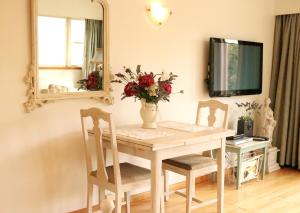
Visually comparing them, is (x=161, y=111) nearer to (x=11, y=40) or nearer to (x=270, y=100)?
(x=11, y=40)

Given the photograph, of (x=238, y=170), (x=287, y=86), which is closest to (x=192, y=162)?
(x=238, y=170)

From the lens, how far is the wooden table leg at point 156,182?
2.39 m

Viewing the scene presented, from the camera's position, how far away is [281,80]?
4586 mm

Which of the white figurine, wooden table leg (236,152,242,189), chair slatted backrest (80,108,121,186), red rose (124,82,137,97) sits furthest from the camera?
the white figurine

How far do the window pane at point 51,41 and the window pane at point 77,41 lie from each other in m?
0.08

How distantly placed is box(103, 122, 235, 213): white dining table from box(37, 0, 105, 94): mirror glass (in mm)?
523

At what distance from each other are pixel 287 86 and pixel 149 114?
242 centimetres

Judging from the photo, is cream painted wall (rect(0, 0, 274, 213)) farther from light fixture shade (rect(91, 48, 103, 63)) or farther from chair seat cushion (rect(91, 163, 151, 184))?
chair seat cushion (rect(91, 163, 151, 184))

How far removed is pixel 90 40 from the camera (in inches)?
114

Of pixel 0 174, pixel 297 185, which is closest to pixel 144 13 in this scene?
pixel 0 174

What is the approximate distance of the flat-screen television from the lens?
3.82 meters

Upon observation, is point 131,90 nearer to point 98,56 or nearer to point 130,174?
point 98,56

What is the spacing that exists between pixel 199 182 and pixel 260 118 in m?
1.28

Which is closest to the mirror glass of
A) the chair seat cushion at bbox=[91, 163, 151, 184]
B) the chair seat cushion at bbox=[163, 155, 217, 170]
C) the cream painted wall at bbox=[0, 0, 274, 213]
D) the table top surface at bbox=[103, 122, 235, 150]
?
the cream painted wall at bbox=[0, 0, 274, 213]
